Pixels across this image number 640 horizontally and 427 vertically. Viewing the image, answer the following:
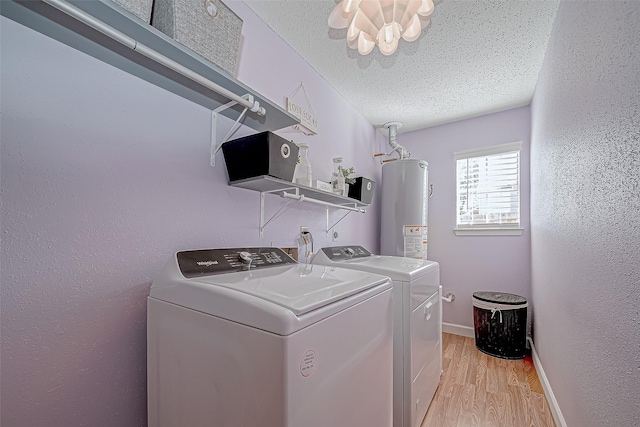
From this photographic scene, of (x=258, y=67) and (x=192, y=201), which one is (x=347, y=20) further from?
(x=192, y=201)

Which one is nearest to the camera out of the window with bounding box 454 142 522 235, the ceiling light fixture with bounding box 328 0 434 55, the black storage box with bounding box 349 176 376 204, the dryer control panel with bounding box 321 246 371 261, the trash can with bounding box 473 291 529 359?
the ceiling light fixture with bounding box 328 0 434 55

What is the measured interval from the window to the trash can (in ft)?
2.51

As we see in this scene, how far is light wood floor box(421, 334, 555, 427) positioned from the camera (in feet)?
5.45

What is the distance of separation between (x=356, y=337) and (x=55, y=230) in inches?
39.7

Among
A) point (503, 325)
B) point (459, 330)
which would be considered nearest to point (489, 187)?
point (503, 325)

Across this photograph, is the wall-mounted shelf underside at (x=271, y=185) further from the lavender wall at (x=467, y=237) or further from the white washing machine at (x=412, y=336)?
the lavender wall at (x=467, y=237)

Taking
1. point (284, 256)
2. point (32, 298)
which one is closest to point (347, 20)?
point (284, 256)

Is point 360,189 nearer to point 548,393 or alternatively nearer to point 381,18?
point 381,18

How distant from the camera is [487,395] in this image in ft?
6.23

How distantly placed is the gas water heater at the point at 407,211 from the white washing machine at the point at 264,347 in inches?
65.2

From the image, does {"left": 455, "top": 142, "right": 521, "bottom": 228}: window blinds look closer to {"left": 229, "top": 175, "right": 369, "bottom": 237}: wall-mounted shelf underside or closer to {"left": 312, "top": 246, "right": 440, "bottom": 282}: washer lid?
{"left": 312, "top": 246, "right": 440, "bottom": 282}: washer lid

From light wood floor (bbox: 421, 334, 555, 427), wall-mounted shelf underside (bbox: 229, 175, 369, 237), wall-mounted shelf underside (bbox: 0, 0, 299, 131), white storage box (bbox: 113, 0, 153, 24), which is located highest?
white storage box (bbox: 113, 0, 153, 24)

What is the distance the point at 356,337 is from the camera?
2.98ft

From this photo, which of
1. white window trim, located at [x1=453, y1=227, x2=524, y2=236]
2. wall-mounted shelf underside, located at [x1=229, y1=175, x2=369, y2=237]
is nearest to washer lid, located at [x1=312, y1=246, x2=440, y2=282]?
wall-mounted shelf underside, located at [x1=229, y1=175, x2=369, y2=237]
